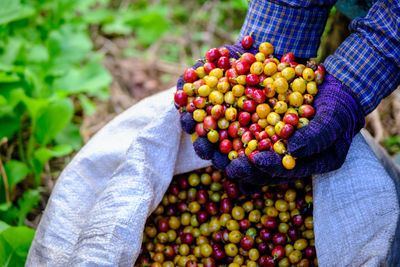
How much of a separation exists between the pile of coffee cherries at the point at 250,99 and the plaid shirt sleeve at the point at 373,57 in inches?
5.9

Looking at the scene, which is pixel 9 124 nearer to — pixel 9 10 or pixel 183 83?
pixel 9 10

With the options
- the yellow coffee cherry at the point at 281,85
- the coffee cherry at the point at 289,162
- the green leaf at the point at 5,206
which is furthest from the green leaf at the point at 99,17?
the coffee cherry at the point at 289,162

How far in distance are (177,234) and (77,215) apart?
626 millimetres

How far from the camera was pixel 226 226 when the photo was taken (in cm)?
211

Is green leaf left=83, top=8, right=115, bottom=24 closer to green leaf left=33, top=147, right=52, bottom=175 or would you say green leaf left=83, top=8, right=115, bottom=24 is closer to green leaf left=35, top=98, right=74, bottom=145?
green leaf left=35, top=98, right=74, bottom=145

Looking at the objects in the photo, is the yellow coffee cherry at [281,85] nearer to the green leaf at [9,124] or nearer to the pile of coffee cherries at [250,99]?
the pile of coffee cherries at [250,99]

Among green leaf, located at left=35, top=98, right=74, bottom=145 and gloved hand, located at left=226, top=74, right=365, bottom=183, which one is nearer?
gloved hand, located at left=226, top=74, right=365, bottom=183

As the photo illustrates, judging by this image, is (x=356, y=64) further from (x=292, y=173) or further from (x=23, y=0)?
(x=23, y=0)

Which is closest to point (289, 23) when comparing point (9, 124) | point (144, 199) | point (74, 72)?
point (144, 199)

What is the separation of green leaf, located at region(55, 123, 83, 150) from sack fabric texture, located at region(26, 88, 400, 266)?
2.95ft

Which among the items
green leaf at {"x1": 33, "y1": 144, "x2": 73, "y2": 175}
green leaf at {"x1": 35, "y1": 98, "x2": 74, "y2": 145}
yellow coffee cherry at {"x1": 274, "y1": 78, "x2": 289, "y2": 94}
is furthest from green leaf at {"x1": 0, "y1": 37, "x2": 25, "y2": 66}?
yellow coffee cherry at {"x1": 274, "y1": 78, "x2": 289, "y2": 94}

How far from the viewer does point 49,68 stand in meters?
2.98

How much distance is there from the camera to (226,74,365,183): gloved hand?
5.04 ft

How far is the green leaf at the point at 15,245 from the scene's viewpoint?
192cm
